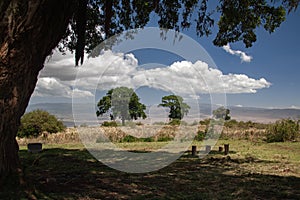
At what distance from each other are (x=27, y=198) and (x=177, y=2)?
6207 millimetres

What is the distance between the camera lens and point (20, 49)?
3955mm

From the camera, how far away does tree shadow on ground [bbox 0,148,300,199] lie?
4637 mm

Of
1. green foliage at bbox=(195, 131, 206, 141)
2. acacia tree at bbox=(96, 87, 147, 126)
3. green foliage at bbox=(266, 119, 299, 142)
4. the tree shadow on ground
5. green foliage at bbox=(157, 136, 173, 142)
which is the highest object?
acacia tree at bbox=(96, 87, 147, 126)

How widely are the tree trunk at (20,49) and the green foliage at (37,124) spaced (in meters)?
14.5

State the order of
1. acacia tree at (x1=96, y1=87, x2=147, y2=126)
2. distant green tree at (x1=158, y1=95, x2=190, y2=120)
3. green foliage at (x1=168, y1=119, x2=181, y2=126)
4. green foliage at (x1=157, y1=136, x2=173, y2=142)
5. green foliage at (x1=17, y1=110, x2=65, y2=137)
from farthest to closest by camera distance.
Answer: green foliage at (x1=168, y1=119, x2=181, y2=126) → green foliage at (x1=17, y1=110, x2=65, y2=137) → green foliage at (x1=157, y1=136, x2=173, y2=142) → distant green tree at (x1=158, y1=95, x2=190, y2=120) → acacia tree at (x1=96, y1=87, x2=147, y2=126)

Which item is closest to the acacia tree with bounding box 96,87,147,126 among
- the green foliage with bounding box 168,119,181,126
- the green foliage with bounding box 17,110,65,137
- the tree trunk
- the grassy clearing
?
the grassy clearing

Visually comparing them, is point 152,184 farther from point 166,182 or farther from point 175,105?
point 175,105

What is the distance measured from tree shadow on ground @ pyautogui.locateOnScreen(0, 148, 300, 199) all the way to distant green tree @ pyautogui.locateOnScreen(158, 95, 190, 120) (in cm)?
544

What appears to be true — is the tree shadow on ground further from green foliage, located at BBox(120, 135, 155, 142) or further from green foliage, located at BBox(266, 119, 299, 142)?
green foliage, located at BBox(266, 119, 299, 142)

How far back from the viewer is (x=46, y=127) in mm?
18531

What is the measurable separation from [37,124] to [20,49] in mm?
15705

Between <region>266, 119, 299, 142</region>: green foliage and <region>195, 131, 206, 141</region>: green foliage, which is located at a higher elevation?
<region>266, 119, 299, 142</region>: green foliage

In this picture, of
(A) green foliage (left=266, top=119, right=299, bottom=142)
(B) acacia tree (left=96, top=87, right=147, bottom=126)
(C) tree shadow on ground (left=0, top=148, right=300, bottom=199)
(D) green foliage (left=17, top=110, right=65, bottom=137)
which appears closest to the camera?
(C) tree shadow on ground (left=0, top=148, right=300, bottom=199)

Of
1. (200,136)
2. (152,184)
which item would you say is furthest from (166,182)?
(200,136)
